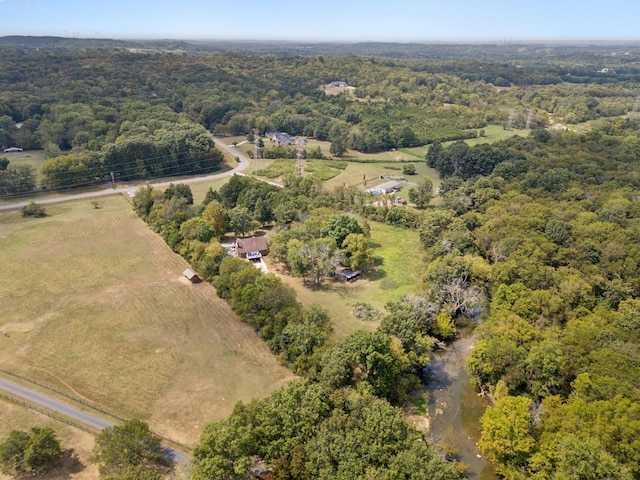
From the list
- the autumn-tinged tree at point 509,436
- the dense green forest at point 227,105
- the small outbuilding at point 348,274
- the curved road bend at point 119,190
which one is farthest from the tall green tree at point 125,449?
the dense green forest at point 227,105

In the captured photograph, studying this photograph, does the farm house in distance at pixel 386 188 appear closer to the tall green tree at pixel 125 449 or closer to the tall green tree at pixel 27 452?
the tall green tree at pixel 125 449

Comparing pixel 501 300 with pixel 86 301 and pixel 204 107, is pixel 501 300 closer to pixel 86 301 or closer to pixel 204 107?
pixel 86 301

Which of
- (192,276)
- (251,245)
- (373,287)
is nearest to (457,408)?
(373,287)

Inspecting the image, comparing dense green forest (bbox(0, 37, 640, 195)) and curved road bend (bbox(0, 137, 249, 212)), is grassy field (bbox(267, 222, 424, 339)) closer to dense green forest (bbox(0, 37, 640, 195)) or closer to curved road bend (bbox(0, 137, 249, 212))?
curved road bend (bbox(0, 137, 249, 212))

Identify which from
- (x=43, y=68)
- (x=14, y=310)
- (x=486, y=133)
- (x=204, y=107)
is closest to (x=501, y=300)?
(x=14, y=310)

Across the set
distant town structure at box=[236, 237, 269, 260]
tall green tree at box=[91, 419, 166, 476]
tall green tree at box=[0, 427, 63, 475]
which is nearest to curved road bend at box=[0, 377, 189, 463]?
tall green tree at box=[91, 419, 166, 476]
